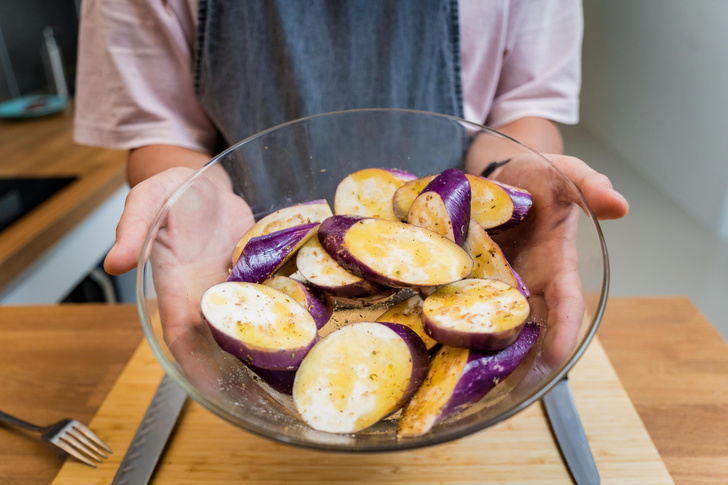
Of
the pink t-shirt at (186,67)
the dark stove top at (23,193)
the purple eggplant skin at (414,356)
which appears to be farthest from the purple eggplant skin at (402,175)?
the dark stove top at (23,193)

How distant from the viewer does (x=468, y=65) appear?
2.67 ft

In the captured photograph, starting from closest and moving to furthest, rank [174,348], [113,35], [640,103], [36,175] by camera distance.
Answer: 1. [174,348]
2. [113,35]
3. [640,103]
4. [36,175]

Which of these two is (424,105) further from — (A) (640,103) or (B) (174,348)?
(A) (640,103)

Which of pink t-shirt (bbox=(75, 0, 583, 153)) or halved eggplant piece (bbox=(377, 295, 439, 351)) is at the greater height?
pink t-shirt (bbox=(75, 0, 583, 153))

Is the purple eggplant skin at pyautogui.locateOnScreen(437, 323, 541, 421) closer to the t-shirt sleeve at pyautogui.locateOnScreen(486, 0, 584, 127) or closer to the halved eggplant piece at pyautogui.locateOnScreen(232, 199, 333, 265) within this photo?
the halved eggplant piece at pyautogui.locateOnScreen(232, 199, 333, 265)

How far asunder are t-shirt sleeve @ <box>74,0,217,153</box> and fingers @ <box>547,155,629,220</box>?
0.58 metres

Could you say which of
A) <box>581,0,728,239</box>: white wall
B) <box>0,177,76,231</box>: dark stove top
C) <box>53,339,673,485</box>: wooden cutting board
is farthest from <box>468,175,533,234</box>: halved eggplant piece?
<box>0,177,76,231</box>: dark stove top

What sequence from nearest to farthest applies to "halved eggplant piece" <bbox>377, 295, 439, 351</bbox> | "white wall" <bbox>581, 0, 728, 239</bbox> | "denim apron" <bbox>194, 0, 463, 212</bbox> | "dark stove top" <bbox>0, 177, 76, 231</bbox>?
"halved eggplant piece" <bbox>377, 295, 439, 351</bbox> < "denim apron" <bbox>194, 0, 463, 212</bbox> < "white wall" <bbox>581, 0, 728, 239</bbox> < "dark stove top" <bbox>0, 177, 76, 231</bbox>

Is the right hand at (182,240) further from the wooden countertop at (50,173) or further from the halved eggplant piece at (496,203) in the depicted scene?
the wooden countertop at (50,173)

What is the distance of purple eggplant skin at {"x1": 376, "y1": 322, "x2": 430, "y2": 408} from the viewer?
0.38m

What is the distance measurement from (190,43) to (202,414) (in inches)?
21.4

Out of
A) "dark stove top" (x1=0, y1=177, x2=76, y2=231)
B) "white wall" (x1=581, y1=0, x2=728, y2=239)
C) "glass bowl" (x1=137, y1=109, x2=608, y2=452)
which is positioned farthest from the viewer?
"dark stove top" (x1=0, y1=177, x2=76, y2=231)

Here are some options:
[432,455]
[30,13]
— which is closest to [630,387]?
[432,455]

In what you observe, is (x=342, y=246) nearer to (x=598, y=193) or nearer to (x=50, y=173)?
(x=598, y=193)
